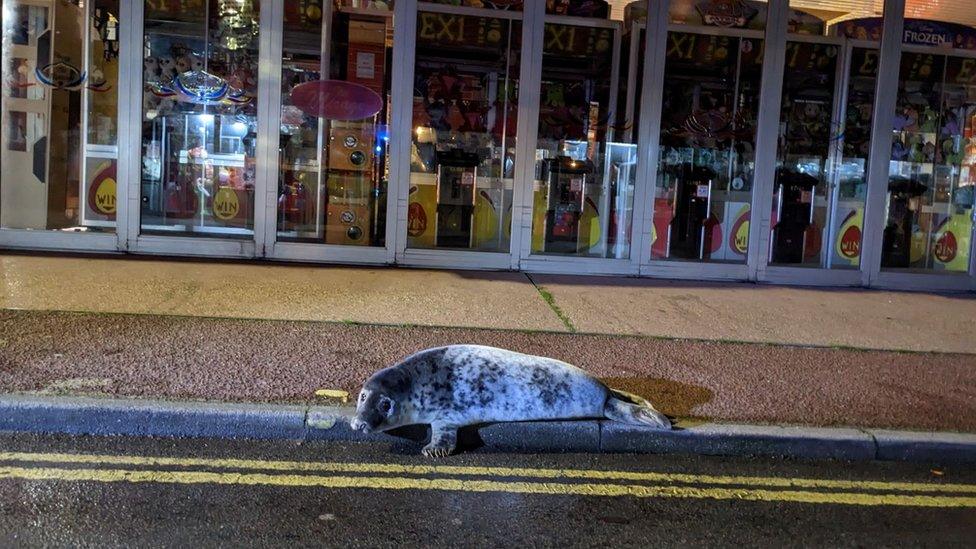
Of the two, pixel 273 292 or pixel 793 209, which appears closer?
pixel 273 292

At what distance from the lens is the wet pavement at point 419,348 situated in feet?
18.3

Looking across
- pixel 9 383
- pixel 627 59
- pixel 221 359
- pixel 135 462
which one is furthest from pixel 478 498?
pixel 627 59

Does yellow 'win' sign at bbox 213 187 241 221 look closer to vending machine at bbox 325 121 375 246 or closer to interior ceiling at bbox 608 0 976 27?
vending machine at bbox 325 121 375 246

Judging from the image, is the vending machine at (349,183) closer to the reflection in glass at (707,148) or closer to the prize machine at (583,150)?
the prize machine at (583,150)

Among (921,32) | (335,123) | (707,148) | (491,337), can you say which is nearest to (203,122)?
(335,123)

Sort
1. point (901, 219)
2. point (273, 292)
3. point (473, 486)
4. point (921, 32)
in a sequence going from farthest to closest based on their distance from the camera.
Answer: point (901, 219), point (921, 32), point (273, 292), point (473, 486)

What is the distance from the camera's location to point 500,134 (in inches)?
443

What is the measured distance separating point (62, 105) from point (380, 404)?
7.66 meters

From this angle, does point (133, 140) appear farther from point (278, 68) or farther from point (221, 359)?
point (221, 359)

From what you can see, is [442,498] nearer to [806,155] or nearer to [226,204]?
[226,204]

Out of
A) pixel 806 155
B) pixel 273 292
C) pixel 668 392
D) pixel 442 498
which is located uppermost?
pixel 806 155

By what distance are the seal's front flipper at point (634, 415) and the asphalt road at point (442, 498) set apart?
21cm

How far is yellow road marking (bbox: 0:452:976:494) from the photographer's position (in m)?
4.61

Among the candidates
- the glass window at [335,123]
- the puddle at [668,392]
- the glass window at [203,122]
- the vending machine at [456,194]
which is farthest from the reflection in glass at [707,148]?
the glass window at [203,122]
